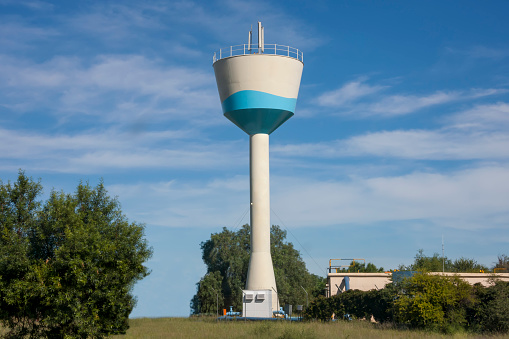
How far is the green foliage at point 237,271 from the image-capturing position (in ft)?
Result: 210

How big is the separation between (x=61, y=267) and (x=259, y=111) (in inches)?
963

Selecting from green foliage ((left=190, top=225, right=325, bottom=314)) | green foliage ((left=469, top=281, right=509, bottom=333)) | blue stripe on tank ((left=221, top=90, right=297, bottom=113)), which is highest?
blue stripe on tank ((left=221, top=90, right=297, bottom=113))

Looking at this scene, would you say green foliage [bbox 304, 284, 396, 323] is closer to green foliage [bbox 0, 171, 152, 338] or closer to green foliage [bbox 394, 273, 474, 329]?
green foliage [bbox 394, 273, 474, 329]

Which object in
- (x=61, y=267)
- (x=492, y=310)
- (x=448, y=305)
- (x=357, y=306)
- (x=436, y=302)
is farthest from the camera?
(x=357, y=306)

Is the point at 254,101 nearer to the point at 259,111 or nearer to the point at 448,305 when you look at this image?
the point at 259,111

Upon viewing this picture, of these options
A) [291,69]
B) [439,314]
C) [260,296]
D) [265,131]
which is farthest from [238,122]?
[439,314]

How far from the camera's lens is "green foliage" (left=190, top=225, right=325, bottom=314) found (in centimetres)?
6394

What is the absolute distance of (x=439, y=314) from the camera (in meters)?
34.1

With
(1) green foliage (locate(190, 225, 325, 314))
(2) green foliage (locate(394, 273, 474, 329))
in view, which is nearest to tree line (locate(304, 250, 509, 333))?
(2) green foliage (locate(394, 273, 474, 329))

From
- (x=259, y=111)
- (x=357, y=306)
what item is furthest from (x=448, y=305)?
(x=259, y=111)

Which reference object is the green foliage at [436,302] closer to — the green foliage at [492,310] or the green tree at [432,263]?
the green foliage at [492,310]

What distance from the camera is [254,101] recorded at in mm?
45688

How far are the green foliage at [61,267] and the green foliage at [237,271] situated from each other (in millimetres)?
35059

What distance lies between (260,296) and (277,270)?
66.6 ft
